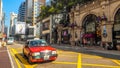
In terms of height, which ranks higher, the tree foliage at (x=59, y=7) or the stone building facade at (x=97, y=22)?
the tree foliage at (x=59, y=7)

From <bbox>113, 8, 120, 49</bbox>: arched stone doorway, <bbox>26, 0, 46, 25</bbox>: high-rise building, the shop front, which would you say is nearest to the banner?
<bbox>26, 0, 46, 25</bbox>: high-rise building

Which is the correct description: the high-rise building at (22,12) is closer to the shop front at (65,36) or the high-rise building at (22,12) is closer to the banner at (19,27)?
the banner at (19,27)

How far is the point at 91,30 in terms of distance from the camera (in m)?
44.4

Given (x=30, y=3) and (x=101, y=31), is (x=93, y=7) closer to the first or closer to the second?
(x=101, y=31)

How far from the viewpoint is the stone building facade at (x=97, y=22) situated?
1387 inches

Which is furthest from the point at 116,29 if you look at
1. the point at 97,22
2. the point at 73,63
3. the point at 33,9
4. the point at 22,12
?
the point at 22,12

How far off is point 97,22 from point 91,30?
3.84 metres

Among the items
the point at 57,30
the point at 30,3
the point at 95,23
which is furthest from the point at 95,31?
the point at 30,3

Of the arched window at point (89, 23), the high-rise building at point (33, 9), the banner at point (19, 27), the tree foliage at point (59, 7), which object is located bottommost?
the arched window at point (89, 23)

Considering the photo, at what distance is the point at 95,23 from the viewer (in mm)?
42156

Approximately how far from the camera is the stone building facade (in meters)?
35.2

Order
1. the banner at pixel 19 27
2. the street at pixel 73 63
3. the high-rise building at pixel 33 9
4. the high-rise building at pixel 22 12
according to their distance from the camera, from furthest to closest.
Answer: the high-rise building at pixel 22 12, the high-rise building at pixel 33 9, the banner at pixel 19 27, the street at pixel 73 63

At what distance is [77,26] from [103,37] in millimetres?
13051

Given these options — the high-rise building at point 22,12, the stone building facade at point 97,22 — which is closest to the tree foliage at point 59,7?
the stone building facade at point 97,22
